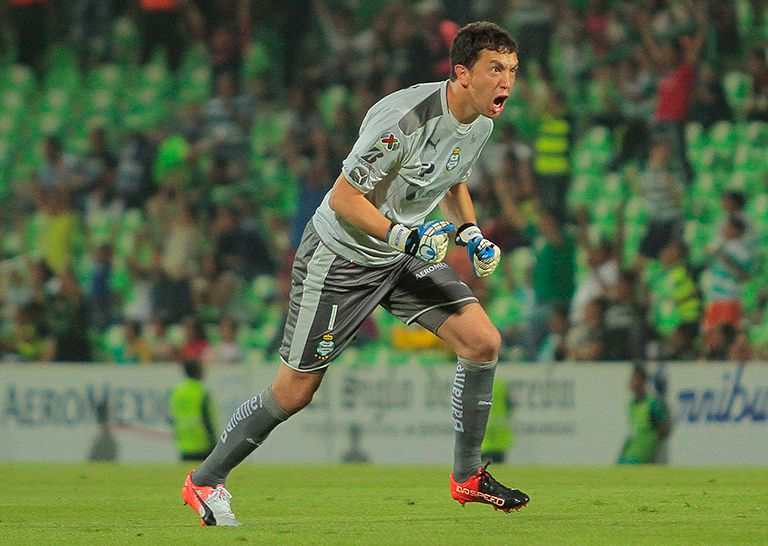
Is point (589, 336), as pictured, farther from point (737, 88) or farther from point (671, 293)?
point (737, 88)

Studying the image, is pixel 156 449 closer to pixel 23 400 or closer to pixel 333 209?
pixel 23 400

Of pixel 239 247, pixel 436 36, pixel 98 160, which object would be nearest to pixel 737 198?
pixel 436 36

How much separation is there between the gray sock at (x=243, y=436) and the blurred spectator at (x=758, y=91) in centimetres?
1044

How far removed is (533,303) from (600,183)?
1952mm

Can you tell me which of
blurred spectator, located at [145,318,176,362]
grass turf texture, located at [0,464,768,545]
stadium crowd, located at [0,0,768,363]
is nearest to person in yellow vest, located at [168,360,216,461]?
stadium crowd, located at [0,0,768,363]

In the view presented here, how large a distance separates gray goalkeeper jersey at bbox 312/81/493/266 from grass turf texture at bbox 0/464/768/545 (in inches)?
53.1

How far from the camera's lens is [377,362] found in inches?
563

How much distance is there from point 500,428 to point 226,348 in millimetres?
3373

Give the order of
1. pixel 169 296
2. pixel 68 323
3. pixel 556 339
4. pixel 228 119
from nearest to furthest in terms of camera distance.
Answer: pixel 556 339, pixel 68 323, pixel 169 296, pixel 228 119

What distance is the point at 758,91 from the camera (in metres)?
15.5

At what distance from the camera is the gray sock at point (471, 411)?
6441mm

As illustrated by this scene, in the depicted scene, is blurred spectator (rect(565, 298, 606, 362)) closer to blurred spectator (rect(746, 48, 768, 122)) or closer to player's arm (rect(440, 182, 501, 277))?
blurred spectator (rect(746, 48, 768, 122))

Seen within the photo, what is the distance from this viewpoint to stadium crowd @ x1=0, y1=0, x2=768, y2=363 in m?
14.2

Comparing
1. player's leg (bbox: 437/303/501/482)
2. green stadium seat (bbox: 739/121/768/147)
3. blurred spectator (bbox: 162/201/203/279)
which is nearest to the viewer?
player's leg (bbox: 437/303/501/482)
